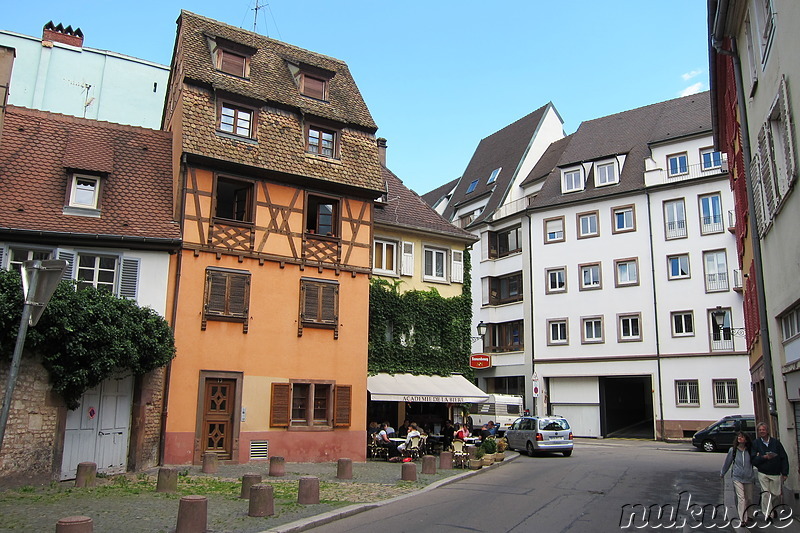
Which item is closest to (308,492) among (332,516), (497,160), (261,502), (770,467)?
(332,516)

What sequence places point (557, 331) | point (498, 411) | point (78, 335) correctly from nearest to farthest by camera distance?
point (78, 335) < point (498, 411) < point (557, 331)

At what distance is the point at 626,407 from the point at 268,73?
31.5 metres

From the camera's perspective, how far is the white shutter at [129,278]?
775 inches

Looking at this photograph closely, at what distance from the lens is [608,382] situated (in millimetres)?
42219

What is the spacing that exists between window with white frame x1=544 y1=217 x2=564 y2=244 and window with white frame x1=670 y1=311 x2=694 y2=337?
8.48 metres

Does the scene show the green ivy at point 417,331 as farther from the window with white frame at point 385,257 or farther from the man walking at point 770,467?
the man walking at point 770,467

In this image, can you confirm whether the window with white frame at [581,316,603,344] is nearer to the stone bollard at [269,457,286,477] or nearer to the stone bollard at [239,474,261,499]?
the stone bollard at [269,457,286,477]

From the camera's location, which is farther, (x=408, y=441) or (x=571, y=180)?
(x=571, y=180)

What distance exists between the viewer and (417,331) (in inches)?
1096

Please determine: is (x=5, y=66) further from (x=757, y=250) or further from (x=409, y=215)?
(x=757, y=250)

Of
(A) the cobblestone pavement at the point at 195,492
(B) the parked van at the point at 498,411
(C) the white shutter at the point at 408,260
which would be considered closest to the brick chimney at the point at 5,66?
(A) the cobblestone pavement at the point at 195,492

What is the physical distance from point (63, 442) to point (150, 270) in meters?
5.24

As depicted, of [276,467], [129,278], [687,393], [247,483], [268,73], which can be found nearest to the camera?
[247,483]

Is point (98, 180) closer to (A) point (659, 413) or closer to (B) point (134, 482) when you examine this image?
(B) point (134, 482)
